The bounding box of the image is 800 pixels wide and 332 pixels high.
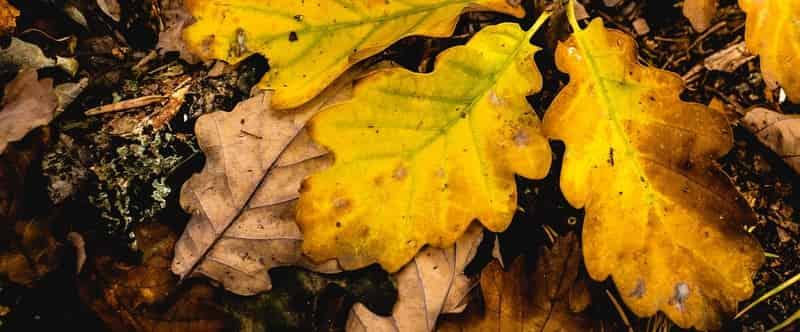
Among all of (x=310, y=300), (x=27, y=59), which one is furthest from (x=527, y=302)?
(x=27, y=59)

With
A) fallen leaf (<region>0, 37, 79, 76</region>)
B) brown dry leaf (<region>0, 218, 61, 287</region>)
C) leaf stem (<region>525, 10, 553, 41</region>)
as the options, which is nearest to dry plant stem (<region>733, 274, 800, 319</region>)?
leaf stem (<region>525, 10, 553, 41</region>)

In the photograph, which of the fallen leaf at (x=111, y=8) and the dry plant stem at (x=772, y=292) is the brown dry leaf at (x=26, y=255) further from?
the dry plant stem at (x=772, y=292)

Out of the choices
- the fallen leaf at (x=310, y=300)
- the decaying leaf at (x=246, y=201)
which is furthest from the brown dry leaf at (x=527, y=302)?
the decaying leaf at (x=246, y=201)

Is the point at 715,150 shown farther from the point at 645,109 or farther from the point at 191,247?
the point at 191,247

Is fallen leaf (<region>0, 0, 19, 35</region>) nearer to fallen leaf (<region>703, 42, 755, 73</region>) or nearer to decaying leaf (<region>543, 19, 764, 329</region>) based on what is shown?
decaying leaf (<region>543, 19, 764, 329</region>)

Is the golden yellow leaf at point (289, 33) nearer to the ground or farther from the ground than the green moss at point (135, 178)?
farther from the ground

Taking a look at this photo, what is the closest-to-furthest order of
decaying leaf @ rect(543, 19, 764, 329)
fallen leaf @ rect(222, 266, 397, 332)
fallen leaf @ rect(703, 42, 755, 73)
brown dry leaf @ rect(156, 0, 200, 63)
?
1. decaying leaf @ rect(543, 19, 764, 329)
2. fallen leaf @ rect(222, 266, 397, 332)
3. brown dry leaf @ rect(156, 0, 200, 63)
4. fallen leaf @ rect(703, 42, 755, 73)

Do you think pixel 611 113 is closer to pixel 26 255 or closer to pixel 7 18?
pixel 26 255
